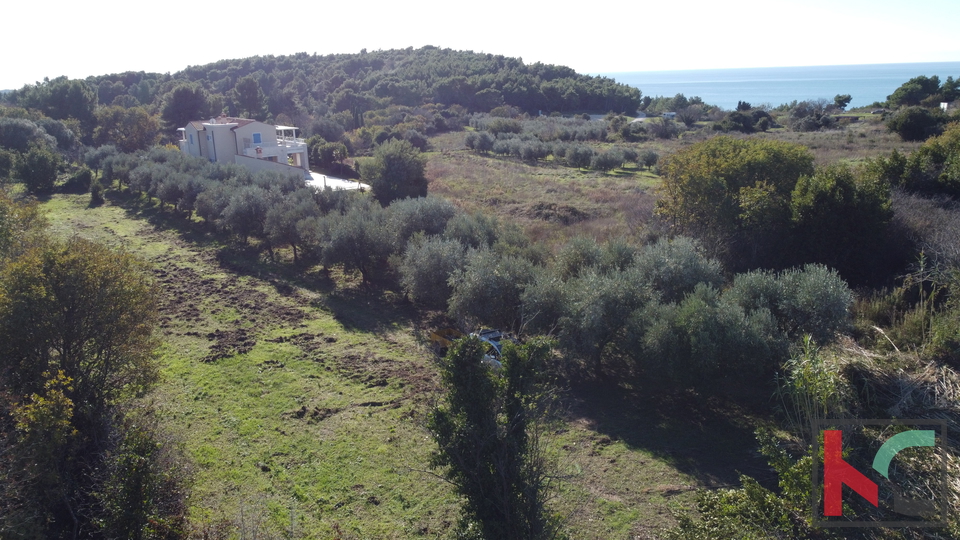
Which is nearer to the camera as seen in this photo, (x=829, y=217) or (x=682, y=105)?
(x=829, y=217)

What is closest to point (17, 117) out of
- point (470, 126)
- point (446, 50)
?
point (470, 126)

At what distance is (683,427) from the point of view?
12609 mm

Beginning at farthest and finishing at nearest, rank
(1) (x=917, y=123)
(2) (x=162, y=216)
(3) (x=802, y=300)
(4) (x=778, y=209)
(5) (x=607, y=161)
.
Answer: (5) (x=607, y=161) < (1) (x=917, y=123) < (2) (x=162, y=216) < (4) (x=778, y=209) < (3) (x=802, y=300)

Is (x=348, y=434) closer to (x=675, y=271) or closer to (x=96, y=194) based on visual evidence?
(x=675, y=271)

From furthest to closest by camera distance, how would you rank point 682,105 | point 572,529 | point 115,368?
point 682,105
point 115,368
point 572,529

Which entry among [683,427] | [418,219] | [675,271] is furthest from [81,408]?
[675,271]

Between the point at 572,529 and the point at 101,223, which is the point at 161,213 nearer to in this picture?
the point at 101,223

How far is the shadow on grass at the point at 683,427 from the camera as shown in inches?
431

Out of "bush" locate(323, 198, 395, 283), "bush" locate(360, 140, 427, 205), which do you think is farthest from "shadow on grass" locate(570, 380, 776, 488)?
"bush" locate(360, 140, 427, 205)

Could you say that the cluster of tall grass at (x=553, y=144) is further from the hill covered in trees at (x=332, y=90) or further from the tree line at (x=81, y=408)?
the tree line at (x=81, y=408)

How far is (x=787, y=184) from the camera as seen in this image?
21438mm

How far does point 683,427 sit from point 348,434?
7.96m

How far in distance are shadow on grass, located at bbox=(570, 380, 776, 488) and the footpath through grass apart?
0.05m

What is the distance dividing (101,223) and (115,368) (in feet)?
88.2
